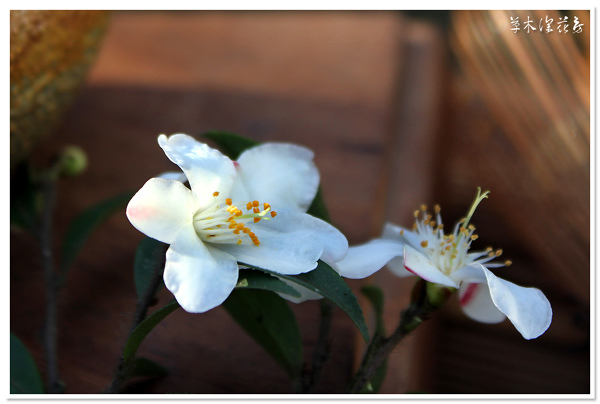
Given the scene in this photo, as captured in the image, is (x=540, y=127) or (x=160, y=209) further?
(x=540, y=127)

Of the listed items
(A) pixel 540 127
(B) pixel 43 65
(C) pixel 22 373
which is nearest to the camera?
(C) pixel 22 373

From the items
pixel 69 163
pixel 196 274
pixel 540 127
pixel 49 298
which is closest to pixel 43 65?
pixel 69 163

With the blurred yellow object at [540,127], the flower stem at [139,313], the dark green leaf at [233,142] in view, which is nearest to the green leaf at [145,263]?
the flower stem at [139,313]

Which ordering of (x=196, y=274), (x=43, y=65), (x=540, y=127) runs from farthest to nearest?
(x=540, y=127), (x=43, y=65), (x=196, y=274)

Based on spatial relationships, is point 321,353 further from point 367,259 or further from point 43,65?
point 43,65

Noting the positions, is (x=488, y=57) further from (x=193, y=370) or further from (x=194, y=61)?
(x=193, y=370)

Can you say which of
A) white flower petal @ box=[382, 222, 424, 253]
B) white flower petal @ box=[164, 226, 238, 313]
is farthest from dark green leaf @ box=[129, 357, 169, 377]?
white flower petal @ box=[382, 222, 424, 253]

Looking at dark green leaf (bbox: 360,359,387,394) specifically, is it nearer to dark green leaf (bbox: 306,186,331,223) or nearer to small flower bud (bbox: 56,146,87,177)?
dark green leaf (bbox: 306,186,331,223)
